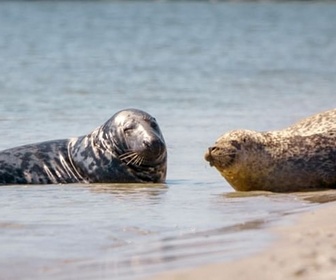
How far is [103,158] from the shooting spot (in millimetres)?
9070

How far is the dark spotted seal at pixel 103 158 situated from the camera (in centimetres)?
885

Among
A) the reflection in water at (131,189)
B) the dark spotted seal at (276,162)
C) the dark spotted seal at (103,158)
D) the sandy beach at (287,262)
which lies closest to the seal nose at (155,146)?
the dark spotted seal at (103,158)

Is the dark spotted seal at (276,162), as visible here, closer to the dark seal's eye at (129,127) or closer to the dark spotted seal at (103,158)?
the dark spotted seal at (103,158)

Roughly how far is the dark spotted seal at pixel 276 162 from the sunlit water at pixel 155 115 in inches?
7.1

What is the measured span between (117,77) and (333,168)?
1122 centimetres

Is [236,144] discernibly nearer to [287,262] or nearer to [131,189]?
[131,189]

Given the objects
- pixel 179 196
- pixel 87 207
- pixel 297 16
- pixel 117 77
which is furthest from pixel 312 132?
pixel 297 16

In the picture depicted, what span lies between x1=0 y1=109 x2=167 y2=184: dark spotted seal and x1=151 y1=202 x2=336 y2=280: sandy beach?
2.82m

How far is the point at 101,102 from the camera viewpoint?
1472 centimetres

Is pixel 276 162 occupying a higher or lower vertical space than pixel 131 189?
higher

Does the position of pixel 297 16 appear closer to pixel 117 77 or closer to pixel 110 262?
pixel 117 77

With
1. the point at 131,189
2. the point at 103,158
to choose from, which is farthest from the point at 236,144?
the point at 103,158

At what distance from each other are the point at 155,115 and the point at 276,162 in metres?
5.01

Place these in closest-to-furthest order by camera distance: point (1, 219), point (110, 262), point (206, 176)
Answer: point (110, 262) < point (1, 219) < point (206, 176)
